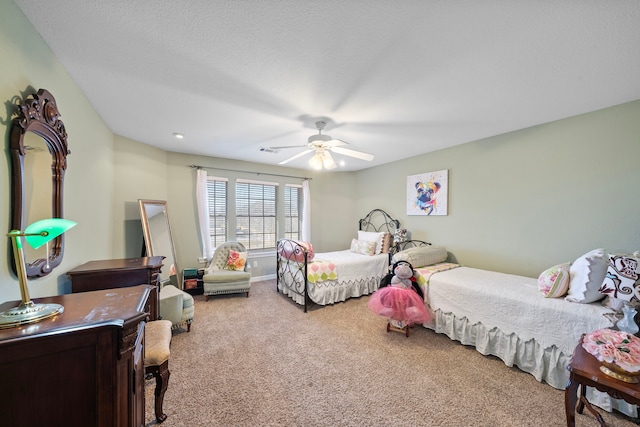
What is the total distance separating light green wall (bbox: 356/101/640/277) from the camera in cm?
233

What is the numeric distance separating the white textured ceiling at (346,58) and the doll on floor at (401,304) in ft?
6.39

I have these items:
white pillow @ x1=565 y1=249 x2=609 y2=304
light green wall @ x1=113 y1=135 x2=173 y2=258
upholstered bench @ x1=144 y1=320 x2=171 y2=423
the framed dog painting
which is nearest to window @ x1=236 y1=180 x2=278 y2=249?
light green wall @ x1=113 y1=135 x2=173 y2=258

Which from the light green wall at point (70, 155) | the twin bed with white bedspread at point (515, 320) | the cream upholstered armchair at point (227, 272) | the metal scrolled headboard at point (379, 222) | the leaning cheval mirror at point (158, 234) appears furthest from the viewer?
the metal scrolled headboard at point (379, 222)

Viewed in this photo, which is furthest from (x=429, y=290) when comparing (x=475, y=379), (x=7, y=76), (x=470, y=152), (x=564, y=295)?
(x=7, y=76)

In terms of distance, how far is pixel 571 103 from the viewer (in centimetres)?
231

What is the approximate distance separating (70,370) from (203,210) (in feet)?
12.0

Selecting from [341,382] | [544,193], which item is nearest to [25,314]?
[341,382]

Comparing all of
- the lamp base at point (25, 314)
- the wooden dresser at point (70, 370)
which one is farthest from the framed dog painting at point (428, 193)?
the lamp base at point (25, 314)

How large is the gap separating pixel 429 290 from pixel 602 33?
2.58m

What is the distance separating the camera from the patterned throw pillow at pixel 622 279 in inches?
66.7

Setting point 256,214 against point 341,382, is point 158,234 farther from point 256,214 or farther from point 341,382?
point 341,382

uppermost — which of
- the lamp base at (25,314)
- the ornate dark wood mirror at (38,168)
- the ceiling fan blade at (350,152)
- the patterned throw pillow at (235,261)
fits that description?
the ceiling fan blade at (350,152)

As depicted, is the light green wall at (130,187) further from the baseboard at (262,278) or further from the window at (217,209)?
the baseboard at (262,278)

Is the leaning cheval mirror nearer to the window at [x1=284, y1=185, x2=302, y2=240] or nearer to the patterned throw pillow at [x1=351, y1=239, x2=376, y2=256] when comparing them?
the window at [x1=284, y1=185, x2=302, y2=240]
